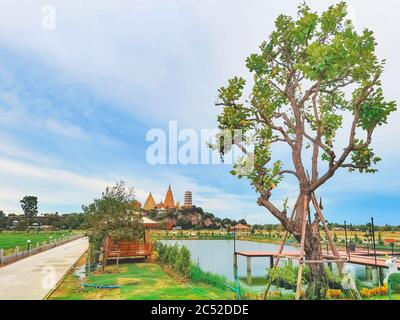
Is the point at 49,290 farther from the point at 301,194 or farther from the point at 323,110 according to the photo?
the point at 323,110

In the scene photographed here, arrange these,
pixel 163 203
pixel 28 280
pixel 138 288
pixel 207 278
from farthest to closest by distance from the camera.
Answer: pixel 163 203 → pixel 28 280 → pixel 207 278 → pixel 138 288

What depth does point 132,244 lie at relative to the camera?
18.2 metres

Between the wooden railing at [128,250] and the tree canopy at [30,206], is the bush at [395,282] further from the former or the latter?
the tree canopy at [30,206]

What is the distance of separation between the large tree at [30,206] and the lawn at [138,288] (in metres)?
82.9

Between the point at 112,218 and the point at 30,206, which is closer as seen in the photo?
the point at 112,218

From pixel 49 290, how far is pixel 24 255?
42.2 feet

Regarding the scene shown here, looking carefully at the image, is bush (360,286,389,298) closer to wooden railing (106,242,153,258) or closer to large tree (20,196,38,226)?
wooden railing (106,242,153,258)

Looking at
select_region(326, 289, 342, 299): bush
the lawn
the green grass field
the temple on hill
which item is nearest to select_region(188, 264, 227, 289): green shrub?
the lawn

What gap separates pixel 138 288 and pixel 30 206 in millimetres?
88487

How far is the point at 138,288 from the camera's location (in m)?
11.0

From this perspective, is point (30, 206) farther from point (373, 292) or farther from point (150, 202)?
point (373, 292)

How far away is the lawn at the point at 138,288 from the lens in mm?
9852

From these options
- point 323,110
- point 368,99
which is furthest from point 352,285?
point 323,110

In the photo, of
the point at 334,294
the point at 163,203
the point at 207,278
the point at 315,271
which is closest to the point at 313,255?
the point at 315,271
